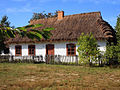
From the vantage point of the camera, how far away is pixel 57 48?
65.7 feet

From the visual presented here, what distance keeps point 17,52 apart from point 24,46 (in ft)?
4.63

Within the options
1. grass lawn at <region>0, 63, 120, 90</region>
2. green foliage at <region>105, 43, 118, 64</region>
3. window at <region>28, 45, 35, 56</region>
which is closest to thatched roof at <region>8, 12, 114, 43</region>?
window at <region>28, 45, 35, 56</region>

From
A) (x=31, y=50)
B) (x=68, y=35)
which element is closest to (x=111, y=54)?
(x=68, y=35)

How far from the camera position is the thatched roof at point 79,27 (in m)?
17.5

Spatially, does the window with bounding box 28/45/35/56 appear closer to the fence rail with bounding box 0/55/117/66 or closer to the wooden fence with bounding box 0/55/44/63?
the fence rail with bounding box 0/55/117/66

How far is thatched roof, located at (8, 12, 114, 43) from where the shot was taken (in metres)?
17.5

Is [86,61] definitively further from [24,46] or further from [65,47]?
[24,46]

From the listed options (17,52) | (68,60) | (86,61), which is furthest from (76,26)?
(17,52)

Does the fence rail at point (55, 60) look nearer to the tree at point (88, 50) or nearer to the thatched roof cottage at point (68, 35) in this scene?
the tree at point (88, 50)

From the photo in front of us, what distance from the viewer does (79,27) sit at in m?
19.8

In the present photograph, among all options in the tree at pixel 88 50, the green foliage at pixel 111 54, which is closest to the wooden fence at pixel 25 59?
the tree at pixel 88 50

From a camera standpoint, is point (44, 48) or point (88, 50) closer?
point (88, 50)

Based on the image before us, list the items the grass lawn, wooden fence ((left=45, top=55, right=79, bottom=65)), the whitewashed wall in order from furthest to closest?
the whitewashed wall, wooden fence ((left=45, top=55, right=79, bottom=65)), the grass lawn

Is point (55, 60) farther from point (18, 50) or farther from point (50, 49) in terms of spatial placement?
point (18, 50)
